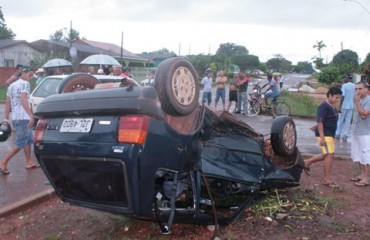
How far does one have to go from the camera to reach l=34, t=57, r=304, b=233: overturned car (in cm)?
321

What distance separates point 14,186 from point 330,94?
15.9 ft

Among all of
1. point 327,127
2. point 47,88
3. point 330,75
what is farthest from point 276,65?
point 327,127

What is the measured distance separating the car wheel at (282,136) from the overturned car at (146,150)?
1.68 ft

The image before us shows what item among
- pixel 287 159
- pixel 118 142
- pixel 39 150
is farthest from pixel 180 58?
pixel 287 159

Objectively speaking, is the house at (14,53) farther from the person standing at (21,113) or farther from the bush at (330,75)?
the person standing at (21,113)

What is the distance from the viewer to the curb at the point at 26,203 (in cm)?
512

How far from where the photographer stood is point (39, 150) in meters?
3.64

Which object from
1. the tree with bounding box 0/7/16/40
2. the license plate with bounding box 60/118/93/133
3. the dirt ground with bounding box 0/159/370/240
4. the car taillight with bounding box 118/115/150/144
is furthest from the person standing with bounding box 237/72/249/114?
the tree with bounding box 0/7/16/40

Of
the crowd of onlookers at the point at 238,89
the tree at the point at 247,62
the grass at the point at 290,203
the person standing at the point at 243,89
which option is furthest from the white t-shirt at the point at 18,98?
the tree at the point at 247,62

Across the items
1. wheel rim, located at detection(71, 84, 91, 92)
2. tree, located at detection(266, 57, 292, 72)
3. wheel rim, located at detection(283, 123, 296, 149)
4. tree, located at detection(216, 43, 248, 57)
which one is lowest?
wheel rim, located at detection(283, 123, 296, 149)

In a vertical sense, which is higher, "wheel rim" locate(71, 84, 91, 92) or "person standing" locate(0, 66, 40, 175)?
"wheel rim" locate(71, 84, 91, 92)

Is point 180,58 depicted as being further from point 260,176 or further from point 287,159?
point 287,159

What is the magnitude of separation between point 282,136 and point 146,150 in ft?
6.42

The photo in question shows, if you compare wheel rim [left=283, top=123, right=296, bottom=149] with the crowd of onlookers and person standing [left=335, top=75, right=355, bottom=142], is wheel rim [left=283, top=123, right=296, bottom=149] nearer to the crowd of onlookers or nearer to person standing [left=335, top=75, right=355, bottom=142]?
person standing [left=335, top=75, right=355, bottom=142]
